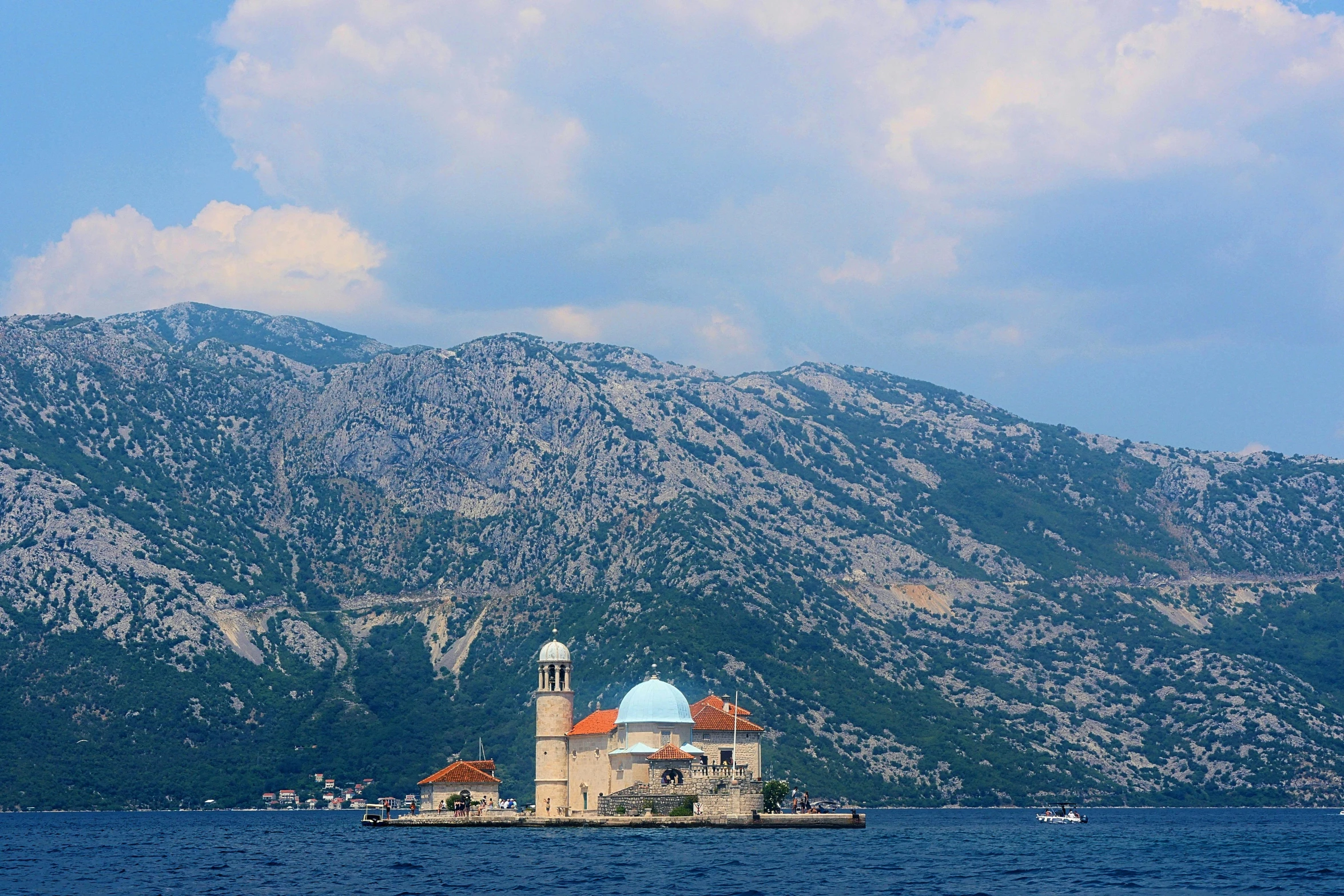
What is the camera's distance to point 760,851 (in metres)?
94.9

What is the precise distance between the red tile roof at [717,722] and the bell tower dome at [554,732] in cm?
1046

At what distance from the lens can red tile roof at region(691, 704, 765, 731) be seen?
12675 cm

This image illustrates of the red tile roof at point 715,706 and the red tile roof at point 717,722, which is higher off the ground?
the red tile roof at point 715,706

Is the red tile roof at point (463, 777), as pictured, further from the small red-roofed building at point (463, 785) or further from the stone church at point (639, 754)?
the stone church at point (639, 754)

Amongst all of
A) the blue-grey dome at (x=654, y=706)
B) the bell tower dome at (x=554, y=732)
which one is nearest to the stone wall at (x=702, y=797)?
the blue-grey dome at (x=654, y=706)

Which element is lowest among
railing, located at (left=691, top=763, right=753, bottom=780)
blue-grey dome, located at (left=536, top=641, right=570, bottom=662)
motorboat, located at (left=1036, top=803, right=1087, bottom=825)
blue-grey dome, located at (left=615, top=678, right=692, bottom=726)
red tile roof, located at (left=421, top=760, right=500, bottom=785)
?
motorboat, located at (left=1036, top=803, right=1087, bottom=825)

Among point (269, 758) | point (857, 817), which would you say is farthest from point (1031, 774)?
point (269, 758)

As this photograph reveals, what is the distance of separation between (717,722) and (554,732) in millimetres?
13205

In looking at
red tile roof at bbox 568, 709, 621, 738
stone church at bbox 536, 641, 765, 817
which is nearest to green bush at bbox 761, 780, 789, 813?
stone church at bbox 536, 641, 765, 817

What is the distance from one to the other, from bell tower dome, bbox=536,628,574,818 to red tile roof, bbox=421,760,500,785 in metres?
7.57

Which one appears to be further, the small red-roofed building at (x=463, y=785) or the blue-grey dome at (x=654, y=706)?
the small red-roofed building at (x=463, y=785)

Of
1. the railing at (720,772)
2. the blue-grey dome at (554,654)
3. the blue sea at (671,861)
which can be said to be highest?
the blue-grey dome at (554,654)

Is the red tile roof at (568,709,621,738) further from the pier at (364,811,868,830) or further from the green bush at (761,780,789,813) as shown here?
the green bush at (761,780,789,813)

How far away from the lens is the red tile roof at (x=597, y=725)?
124 meters
